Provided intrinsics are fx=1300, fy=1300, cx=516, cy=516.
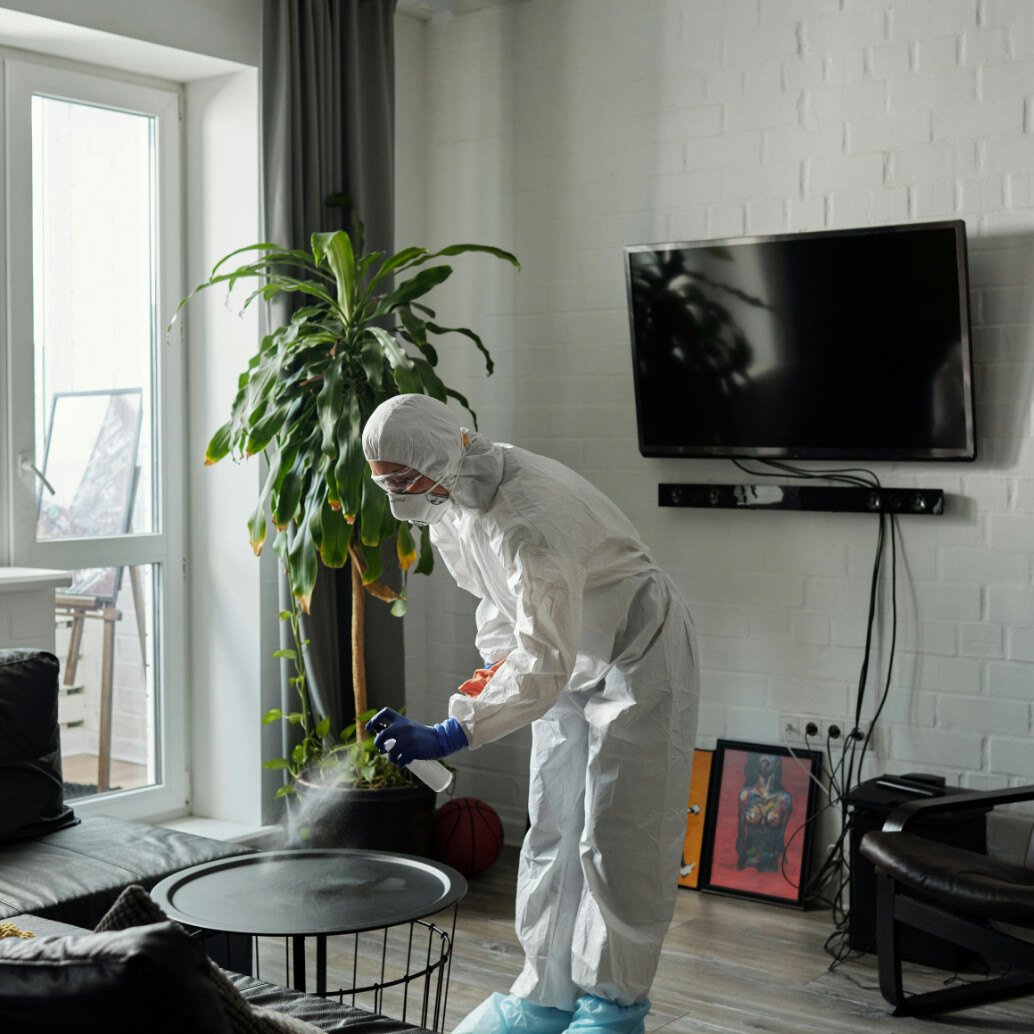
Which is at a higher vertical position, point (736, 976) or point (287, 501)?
point (287, 501)

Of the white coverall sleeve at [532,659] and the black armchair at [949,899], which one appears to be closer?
the white coverall sleeve at [532,659]

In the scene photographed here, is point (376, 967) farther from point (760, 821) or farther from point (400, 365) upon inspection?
point (400, 365)

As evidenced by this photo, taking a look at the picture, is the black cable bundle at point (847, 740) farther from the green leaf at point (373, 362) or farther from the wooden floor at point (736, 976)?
the green leaf at point (373, 362)

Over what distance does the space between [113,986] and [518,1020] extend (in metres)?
1.76

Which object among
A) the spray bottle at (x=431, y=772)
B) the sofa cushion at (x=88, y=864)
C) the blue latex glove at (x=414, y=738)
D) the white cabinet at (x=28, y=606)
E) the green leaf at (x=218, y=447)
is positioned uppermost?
the green leaf at (x=218, y=447)

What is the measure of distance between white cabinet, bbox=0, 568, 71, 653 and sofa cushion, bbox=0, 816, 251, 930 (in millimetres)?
662

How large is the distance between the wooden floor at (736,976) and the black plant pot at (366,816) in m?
0.27

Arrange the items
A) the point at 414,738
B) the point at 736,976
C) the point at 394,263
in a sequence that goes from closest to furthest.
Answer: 1. the point at 414,738
2. the point at 736,976
3. the point at 394,263

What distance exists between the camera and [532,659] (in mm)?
2365

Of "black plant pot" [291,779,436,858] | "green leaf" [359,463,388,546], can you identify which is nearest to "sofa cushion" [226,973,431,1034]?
"green leaf" [359,463,388,546]

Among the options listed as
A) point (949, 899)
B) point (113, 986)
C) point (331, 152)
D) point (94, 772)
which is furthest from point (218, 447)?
point (113, 986)

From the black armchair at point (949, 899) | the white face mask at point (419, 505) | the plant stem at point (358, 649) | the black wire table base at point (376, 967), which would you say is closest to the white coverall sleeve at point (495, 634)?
the white face mask at point (419, 505)

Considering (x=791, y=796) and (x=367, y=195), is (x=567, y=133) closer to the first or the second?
(x=367, y=195)

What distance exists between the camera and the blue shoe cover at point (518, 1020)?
2713 mm
